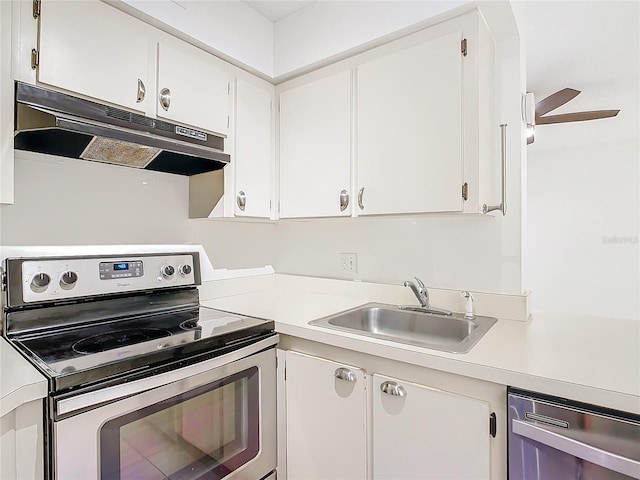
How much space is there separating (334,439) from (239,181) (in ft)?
3.92

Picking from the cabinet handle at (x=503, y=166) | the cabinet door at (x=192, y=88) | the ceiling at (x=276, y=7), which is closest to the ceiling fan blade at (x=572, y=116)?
the cabinet handle at (x=503, y=166)

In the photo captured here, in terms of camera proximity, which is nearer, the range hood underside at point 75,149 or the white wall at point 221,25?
the range hood underside at point 75,149

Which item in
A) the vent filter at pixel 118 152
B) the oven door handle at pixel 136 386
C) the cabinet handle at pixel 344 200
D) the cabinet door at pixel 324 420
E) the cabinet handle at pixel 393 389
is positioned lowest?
the cabinet door at pixel 324 420

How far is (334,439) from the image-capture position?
1.25 metres

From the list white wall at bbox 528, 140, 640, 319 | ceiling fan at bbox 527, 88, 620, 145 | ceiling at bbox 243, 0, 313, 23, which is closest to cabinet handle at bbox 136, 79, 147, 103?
ceiling at bbox 243, 0, 313, 23

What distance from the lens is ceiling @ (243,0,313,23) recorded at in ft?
5.91

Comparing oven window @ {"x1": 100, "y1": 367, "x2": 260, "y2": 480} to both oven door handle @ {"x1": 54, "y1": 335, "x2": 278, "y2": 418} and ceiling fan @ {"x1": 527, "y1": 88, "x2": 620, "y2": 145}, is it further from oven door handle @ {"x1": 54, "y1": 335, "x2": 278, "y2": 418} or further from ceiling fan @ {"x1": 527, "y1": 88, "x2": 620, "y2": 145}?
ceiling fan @ {"x1": 527, "y1": 88, "x2": 620, "y2": 145}

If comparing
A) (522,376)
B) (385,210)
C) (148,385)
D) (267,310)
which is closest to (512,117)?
(385,210)

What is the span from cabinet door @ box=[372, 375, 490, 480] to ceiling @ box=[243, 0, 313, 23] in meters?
1.81

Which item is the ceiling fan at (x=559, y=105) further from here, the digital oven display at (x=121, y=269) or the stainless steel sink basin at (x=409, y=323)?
the digital oven display at (x=121, y=269)

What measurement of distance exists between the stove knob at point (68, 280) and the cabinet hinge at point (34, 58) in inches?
27.5

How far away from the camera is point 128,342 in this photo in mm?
1143

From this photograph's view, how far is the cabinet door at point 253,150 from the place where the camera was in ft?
5.75

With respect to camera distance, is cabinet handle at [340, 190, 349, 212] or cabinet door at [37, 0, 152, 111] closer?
cabinet door at [37, 0, 152, 111]
